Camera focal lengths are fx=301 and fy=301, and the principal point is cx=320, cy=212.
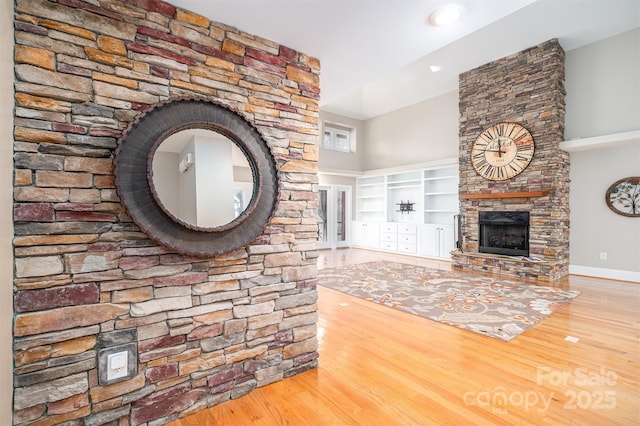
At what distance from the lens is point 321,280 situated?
4805mm

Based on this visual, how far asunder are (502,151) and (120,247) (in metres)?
6.08

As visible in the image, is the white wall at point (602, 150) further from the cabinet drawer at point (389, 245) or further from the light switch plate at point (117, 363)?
the light switch plate at point (117, 363)

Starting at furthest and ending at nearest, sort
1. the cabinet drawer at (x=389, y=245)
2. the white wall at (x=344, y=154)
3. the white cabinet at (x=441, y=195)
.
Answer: the white wall at (x=344, y=154), the cabinet drawer at (x=389, y=245), the white cabinet at (x=441, y=195)

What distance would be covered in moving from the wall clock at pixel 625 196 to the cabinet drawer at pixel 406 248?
12.3 feet

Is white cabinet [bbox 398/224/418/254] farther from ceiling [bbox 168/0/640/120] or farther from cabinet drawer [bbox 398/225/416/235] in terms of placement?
ceiling [bbox 168/0/640/120]

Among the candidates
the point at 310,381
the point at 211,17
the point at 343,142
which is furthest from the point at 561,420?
the point at 343,142

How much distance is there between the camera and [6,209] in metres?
1.18

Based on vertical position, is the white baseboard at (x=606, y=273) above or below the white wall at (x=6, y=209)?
below

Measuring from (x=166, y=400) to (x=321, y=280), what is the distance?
3.32m

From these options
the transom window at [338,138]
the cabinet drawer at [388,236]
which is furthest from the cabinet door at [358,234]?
the transom window at [338,138]

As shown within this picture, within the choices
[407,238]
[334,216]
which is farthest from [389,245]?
[334,216]

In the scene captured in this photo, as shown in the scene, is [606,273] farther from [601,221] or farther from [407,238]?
[407,238]

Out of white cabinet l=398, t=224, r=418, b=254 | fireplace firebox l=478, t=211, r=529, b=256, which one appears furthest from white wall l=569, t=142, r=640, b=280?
white cabinet l=398, t=224, r=418, b=254

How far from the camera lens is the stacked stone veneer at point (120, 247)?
50.4 inches
